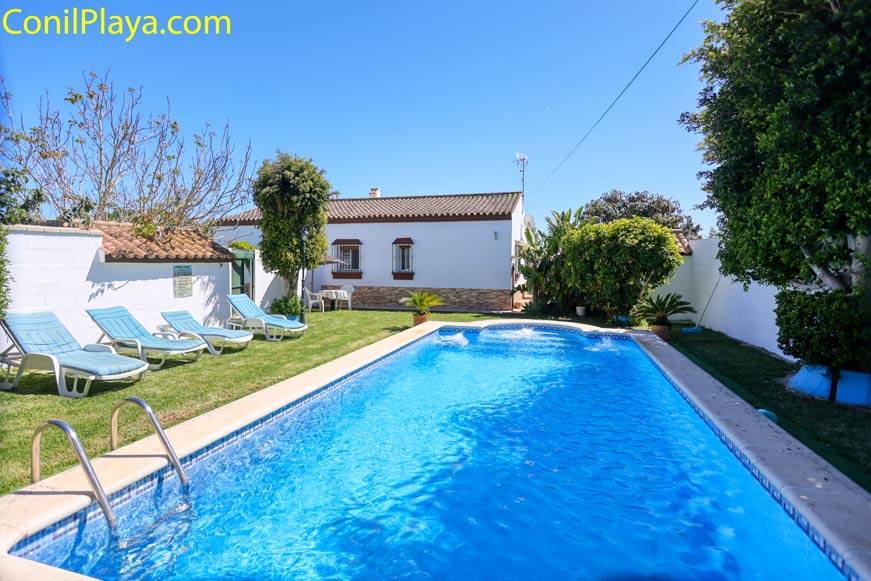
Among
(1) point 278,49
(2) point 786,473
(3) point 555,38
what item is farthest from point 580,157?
(2) point 786,473

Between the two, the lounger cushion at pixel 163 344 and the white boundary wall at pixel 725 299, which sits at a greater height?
the white boundary wall at pixel 725 299

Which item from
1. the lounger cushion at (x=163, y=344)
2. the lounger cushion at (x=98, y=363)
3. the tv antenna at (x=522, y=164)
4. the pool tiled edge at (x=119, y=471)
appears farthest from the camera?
the tv antenna at (x=522, y=164)

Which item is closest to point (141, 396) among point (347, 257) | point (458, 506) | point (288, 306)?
point (458, 506)

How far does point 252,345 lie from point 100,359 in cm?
467

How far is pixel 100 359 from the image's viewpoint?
746 cm

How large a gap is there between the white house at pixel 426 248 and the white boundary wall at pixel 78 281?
33.8ft

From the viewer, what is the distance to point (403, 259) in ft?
77.4

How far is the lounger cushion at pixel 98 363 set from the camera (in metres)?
6.85

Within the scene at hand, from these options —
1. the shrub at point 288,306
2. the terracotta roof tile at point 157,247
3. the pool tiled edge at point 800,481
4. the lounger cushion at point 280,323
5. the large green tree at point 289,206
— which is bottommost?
the pool tiled edge at point 800,481

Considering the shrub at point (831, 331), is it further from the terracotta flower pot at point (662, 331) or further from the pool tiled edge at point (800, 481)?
the terracotta flower pot at point (662, 331)

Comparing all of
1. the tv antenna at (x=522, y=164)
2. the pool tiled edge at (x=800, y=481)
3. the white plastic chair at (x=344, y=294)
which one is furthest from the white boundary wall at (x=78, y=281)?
the tv antenna at (x=522, y=164)

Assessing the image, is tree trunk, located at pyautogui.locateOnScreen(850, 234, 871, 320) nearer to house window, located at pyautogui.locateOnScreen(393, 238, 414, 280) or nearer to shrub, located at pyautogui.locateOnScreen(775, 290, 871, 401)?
shrub, located at pyautogui.locateOnScreen(775, 290, 871, 401)

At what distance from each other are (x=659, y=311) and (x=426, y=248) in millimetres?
11335

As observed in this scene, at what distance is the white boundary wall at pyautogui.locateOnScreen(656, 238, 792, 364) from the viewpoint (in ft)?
38.4
